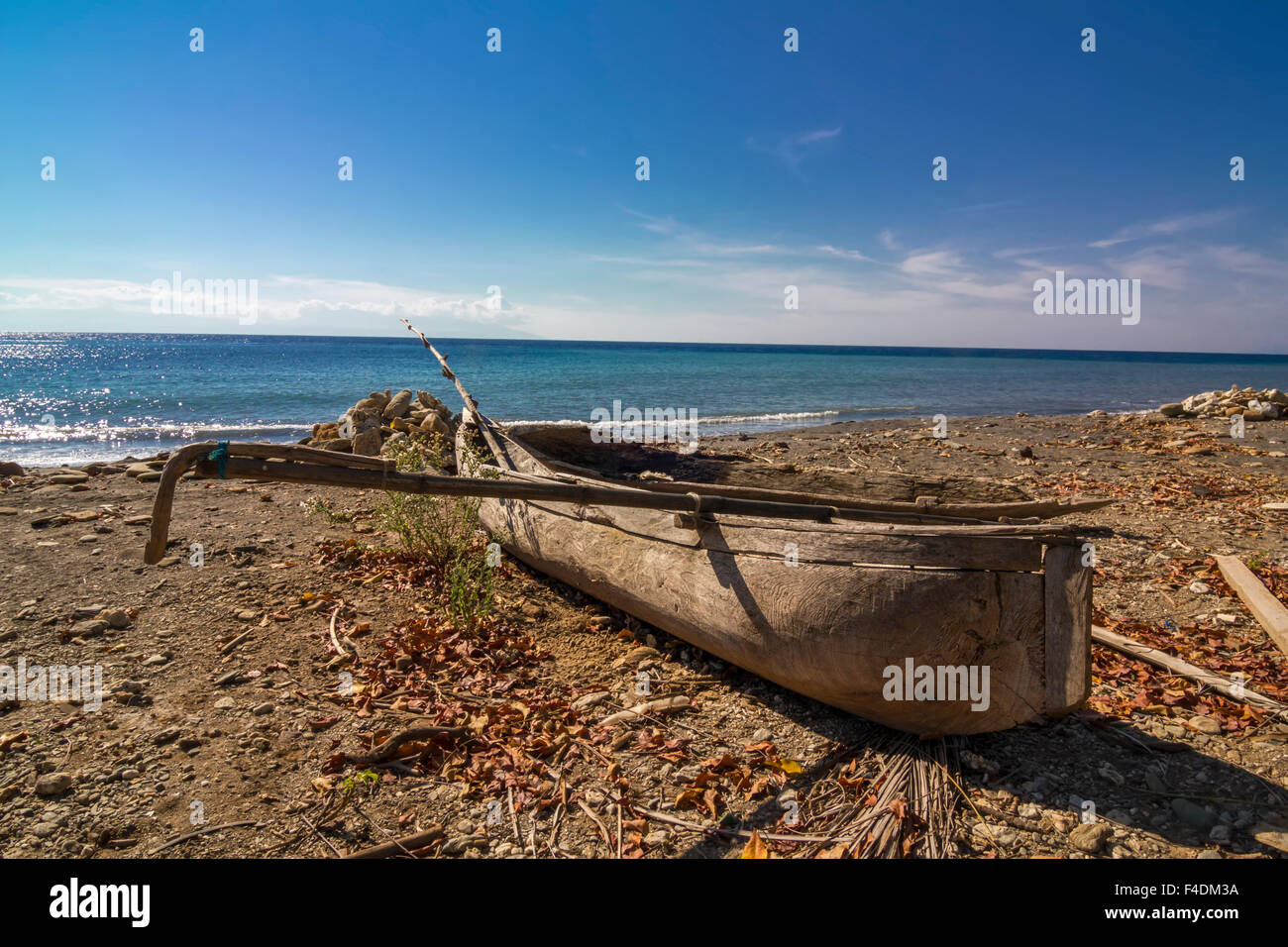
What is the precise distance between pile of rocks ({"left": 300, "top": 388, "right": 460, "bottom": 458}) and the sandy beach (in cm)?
449

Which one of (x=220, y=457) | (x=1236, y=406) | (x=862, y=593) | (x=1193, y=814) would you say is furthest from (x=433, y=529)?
(x=1236, y=406)

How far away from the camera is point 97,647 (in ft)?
13.1

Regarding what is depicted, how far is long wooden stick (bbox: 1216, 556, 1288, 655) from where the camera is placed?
4.03 metres

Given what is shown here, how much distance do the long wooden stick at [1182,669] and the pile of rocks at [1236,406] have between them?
16170 mm

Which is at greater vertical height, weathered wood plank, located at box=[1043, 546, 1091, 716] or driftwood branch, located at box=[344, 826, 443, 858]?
weathered wood plank, located at box=[1043, 546, 1091, 716]

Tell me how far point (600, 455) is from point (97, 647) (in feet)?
15.3

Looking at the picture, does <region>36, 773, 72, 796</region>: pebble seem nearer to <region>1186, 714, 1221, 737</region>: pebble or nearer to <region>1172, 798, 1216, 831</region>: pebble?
<region>1172, 798, 1216, 831</region>: pebble

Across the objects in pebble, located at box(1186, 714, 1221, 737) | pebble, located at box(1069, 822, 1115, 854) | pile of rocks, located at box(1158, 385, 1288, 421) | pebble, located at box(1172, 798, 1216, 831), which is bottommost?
pebble, located at box(1069, 822, 1115, 854)

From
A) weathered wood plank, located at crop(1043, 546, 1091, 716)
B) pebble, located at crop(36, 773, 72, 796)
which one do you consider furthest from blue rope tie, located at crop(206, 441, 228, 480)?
weathered wood plank, located at crop(1043, 546, 1091, 716)

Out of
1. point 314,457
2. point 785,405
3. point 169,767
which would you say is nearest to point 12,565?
point 169,767

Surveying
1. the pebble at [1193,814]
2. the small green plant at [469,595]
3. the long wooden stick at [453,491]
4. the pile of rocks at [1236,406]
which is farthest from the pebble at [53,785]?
the pile of rocks at [1236,406]

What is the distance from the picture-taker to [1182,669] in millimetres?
3668

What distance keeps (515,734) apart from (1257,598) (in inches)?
211

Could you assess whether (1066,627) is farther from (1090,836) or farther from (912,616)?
(1090,836)
